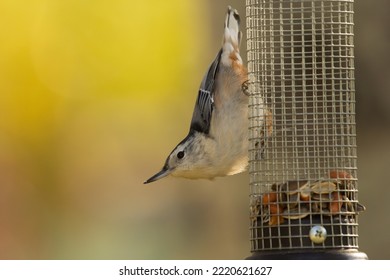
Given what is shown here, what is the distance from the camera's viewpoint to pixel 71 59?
11883 millimetres

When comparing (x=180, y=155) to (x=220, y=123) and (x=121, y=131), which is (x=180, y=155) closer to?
(x=220, y=123)

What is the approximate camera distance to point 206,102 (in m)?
9.66

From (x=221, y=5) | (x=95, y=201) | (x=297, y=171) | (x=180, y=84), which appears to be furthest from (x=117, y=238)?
(x=297, y=171)

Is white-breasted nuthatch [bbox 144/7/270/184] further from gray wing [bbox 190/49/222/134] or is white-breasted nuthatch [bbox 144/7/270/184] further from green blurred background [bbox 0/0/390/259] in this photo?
green blurred background [bbox 0/0/390/259]

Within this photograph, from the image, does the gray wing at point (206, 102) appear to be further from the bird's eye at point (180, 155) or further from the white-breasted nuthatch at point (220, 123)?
the bird's eye at point (180, 155)

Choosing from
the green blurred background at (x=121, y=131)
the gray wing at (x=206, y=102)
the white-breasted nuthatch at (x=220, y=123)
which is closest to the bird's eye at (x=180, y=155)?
the white-breasted nuthatch at (x=220, y=123)

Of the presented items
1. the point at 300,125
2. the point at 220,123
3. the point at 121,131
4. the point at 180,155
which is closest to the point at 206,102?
the point at 220,123

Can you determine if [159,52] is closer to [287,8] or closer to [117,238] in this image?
[117,238]

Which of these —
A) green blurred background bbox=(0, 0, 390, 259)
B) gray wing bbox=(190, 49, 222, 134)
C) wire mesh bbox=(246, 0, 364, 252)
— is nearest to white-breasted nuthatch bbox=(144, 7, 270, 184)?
gray wing bbox=(190, 49, 222, 134)

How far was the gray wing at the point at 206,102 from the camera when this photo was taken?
964 centimetres

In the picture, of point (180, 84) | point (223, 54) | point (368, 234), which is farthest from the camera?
point (180, 84)

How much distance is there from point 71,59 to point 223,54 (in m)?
2.48

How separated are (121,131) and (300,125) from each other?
357cm

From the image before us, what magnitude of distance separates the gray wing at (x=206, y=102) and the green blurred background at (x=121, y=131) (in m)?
1.43
